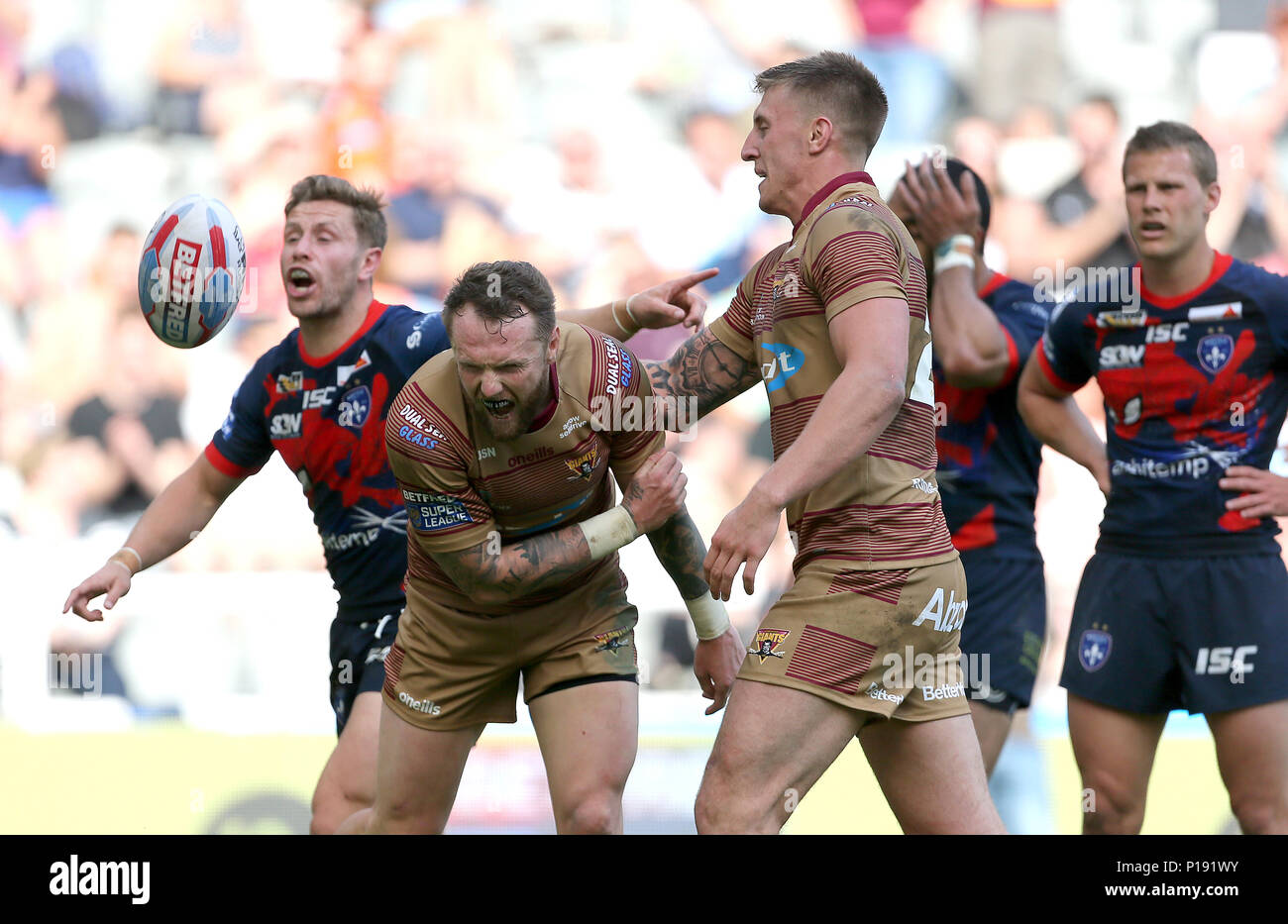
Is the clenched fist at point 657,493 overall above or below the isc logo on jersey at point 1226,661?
above

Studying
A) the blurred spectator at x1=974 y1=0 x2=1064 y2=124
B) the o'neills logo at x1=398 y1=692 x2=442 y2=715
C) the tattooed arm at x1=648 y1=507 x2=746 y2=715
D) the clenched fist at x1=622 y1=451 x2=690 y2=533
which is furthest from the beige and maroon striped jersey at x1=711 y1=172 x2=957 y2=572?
the blurred spectator at x1=974 y1=0 x2=1064 y2=124

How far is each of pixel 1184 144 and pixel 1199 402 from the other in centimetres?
81

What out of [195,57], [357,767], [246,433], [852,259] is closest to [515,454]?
[852,259]

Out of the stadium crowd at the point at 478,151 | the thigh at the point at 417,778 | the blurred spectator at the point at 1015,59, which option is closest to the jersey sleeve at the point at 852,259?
the thigh at the point at 417,778

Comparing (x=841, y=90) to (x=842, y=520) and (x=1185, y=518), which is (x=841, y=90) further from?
(x=1185, y=518)

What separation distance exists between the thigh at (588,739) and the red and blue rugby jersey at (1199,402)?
171 centimetres

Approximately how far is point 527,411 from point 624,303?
89cm

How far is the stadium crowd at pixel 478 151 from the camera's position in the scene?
777 centimetres

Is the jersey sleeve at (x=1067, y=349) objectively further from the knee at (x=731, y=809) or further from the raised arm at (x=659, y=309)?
the knee at (x=731, y=809)

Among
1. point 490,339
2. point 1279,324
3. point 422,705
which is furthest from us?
point 1279,324

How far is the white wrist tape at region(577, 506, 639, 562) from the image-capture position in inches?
145

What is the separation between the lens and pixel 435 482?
3668 mm

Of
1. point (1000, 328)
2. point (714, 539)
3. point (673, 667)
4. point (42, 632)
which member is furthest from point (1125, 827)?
point (42, 632)

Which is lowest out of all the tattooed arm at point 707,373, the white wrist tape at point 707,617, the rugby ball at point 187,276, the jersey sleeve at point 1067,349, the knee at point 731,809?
the knee at point 731,809
